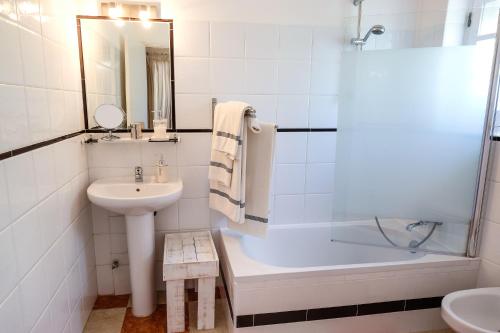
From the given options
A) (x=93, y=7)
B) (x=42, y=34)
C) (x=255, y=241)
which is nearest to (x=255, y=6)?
(x=93, y=7)

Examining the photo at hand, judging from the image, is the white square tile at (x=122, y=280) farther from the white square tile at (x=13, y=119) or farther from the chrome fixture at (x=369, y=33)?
the chrome fixture at (x=369, y=33)

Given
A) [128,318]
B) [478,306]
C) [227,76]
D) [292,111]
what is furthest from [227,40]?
[478,306]

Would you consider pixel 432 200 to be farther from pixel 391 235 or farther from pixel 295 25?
pixel 295 25

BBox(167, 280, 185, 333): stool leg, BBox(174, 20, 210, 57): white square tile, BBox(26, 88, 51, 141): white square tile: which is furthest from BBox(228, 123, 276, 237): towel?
BBox(26, 88, 51, 141): white square tile

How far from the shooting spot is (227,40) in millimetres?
2135

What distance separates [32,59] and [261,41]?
1.32 metres

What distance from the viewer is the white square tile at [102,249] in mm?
2252

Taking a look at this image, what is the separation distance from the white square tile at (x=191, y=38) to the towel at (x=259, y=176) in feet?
2.16

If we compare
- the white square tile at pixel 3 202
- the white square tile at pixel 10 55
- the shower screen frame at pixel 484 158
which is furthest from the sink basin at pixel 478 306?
the white square tile at pixel 10 55

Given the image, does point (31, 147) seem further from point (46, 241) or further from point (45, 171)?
point (46, 241)

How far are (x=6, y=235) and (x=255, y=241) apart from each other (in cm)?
150

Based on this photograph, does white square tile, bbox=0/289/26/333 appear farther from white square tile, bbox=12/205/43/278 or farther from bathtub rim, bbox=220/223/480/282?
bathtub rim, bbox=220/223/480/282

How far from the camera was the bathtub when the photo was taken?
1.75 meters

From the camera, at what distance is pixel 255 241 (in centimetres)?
232
